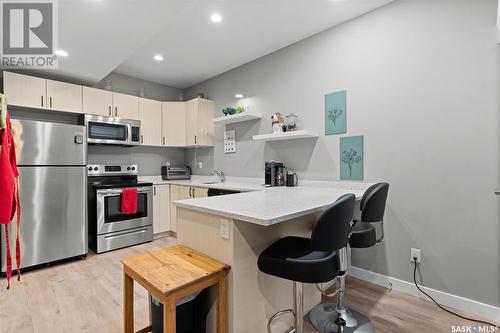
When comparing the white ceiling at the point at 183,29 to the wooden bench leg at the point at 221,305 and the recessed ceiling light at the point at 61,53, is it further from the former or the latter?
the wooden bench leg at the point at 221,305

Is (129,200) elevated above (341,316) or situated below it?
above

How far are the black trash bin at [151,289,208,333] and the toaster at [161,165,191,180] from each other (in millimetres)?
3218

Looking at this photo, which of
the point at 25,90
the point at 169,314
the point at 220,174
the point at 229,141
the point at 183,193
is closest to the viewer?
the point at 169,314

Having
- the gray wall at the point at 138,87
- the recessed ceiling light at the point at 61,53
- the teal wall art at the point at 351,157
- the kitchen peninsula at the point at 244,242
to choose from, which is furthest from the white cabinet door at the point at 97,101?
the teal wall art at the point at 351,157

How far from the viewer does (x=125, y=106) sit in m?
3.91

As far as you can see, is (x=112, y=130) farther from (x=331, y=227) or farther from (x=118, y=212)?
(x=331, y=227)

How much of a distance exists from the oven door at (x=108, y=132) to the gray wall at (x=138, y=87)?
781 mm

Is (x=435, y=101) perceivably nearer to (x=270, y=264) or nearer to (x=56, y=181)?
(x=270, y=264)

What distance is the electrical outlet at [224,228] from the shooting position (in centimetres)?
137

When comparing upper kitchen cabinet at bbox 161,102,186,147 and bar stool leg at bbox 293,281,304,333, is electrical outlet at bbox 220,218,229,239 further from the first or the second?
upper kitchen cabinet at bbox 161,102,186,147


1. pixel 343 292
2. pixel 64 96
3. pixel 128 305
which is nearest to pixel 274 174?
pixel 343 292

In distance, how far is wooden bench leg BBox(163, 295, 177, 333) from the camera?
109 cm

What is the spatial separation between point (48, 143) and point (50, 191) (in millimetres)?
551

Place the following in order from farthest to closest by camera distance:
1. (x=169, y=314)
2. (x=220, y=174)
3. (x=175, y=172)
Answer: (x=175, y=172), (x=220, y=174), (x=169, y=314)
